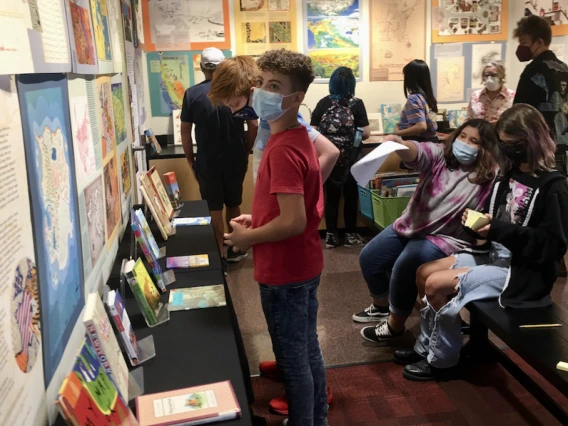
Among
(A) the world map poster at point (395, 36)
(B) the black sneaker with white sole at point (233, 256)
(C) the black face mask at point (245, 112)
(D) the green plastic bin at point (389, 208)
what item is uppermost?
(A) the world map poster at point (395, 36)

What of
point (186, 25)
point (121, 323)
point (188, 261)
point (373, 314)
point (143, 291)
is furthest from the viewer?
point (186, 25)

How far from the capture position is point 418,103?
154 inches

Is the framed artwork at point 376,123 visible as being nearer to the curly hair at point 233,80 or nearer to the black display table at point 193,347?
the curly hair at point 233,80

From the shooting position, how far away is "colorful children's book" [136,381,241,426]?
114 centimetres

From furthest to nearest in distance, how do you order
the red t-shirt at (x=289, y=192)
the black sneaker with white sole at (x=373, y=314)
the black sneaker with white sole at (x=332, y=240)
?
the black sneaker with white sole at (x=332, y=240) → the black sneaker with white sole at (x=373, y=314) → the red t-shirt at (x=289, y=192)

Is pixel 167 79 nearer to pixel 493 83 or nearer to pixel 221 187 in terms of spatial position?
pixel 221 187

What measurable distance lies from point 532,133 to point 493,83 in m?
2.15

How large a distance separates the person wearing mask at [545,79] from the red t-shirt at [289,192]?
8.03ft

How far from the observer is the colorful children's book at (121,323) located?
135 centimetres

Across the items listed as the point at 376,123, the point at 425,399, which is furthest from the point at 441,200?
the point at 376,123

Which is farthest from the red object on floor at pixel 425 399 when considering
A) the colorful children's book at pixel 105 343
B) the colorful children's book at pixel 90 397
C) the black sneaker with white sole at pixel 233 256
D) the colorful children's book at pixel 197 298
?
the black sneaker with white sole at pixel 233 256

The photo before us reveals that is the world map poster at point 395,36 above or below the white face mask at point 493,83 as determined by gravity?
above

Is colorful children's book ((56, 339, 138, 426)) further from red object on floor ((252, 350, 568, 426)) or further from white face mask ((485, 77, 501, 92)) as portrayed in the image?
white face mask ((485, 77, 501, 92))

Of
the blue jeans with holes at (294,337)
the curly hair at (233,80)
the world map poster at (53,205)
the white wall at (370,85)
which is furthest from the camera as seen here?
the white wall at (370,85)
